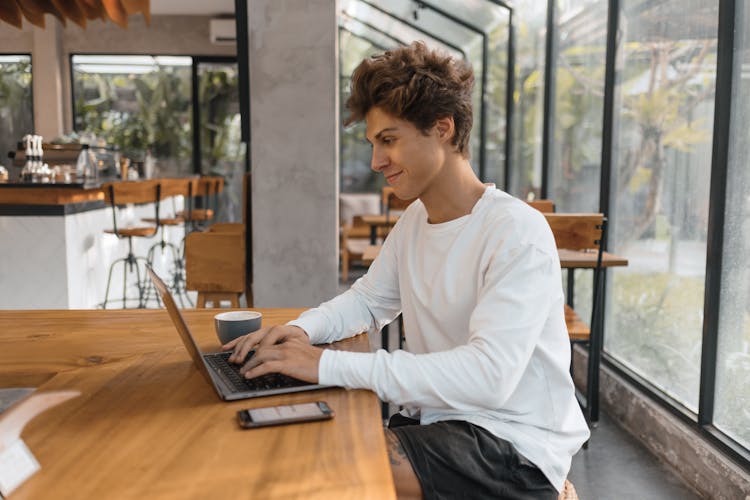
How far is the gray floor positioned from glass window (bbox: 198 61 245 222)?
7.60 metres

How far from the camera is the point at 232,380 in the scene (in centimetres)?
127

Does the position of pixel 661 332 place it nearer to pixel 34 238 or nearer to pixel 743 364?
pixel 743 364

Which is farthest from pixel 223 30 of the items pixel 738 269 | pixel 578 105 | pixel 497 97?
pixel 738 269

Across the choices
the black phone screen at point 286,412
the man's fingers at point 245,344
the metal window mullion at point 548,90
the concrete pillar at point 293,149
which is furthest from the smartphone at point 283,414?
the metal window mullion at point 548,90

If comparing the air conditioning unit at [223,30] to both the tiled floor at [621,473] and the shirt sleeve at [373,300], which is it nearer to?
the tiled floor at [621,473]

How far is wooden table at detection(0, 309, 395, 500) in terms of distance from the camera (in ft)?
2.84

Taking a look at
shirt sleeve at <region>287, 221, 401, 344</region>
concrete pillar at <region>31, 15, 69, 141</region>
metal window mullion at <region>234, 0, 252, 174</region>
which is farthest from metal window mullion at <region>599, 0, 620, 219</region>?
concrete pillar at <region>31, 15, 69, 141</region>

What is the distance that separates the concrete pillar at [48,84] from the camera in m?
9.91

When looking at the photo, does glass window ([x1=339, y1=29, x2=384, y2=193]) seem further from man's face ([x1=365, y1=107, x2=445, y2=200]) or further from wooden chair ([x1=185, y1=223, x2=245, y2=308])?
man's face ([x1=365, y1=107, x2=445, y2=200])

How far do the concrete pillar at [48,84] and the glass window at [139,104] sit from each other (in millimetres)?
260

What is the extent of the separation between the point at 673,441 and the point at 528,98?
342 cm

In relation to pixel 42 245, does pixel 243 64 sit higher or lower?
higher

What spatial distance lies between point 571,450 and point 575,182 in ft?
10.9

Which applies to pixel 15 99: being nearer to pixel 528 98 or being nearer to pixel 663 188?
pixel 528 98
